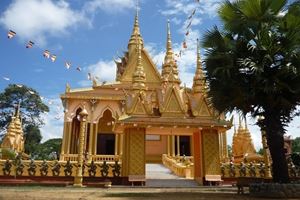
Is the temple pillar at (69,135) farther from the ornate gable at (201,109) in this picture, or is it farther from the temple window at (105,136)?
the ornate gable at (201,109)

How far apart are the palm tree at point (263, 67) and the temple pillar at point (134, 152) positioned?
16.7 feet

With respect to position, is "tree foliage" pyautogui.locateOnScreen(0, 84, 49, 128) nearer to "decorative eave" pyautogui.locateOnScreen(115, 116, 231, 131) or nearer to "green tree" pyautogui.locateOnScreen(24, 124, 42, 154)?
"green tree" pyautogui.locateOnScreen(24, 124, 42, 154)

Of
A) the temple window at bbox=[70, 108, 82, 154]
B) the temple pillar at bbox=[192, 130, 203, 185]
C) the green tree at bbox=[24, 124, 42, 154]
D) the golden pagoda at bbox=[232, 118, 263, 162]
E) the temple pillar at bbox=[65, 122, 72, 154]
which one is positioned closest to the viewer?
the temple pillar at bbox=[192, 130, 203, 185]

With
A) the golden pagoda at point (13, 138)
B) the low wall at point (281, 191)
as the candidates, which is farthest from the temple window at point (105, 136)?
the low wall at point (281, 191)

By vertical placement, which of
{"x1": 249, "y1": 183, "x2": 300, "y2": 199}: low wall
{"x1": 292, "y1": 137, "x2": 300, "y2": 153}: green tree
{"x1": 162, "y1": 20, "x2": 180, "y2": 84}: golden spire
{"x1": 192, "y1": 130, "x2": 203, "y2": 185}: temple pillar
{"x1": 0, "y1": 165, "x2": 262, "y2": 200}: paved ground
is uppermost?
{"x1": 162, "y1": 20, "x2": 180, "y2": 84}: golden spire

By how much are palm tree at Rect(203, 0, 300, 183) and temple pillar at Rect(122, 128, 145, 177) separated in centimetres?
510

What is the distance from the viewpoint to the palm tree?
10.4 metres

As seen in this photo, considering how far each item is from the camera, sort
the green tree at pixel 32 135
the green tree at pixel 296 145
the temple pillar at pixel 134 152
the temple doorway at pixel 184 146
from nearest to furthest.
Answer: the temple pillar at pixel 134 152 < the temple doorway at pixel 184 146 < the green tree at pixel 32 135 < the green tree at pixel 296 145

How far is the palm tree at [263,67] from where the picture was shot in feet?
34.1

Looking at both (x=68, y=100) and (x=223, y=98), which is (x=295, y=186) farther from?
(x=68, y=100)

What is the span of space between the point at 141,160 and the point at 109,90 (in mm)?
18840

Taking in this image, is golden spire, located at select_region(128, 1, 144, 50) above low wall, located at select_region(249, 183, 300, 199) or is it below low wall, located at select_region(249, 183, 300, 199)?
above

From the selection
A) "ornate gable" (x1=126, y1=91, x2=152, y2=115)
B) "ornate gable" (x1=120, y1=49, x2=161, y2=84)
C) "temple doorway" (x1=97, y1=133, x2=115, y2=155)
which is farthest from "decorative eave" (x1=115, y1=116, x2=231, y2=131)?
"ornate gable" (x1=120, y1=49, x2=161, y2=84)

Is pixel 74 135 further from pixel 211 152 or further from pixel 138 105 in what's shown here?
pixel 211 152
